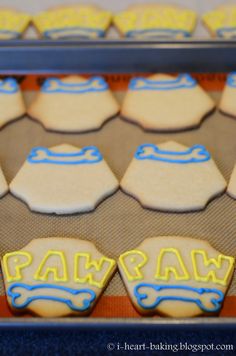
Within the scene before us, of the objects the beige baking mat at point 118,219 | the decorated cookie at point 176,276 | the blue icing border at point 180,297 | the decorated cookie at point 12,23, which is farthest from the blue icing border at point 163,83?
the blue icing border at point 180,297

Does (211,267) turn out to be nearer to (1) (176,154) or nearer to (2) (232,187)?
(2) (232,187)

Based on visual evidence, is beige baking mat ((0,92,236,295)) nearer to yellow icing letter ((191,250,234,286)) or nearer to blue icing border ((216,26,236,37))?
yellow icing letter ((191,250,234,286))

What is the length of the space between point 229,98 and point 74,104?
48 cm

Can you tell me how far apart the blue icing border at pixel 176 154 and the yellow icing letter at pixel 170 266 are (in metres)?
0.31

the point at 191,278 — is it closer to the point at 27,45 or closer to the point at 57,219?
the point at 57,219

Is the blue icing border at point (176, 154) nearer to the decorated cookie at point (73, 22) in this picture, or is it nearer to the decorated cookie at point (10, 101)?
the decorated cookie at point (10, 101)

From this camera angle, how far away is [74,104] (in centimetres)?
151

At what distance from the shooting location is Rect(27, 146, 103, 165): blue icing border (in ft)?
4.32

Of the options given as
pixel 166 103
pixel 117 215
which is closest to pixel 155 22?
pixel 166 103

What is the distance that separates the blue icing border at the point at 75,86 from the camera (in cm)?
155

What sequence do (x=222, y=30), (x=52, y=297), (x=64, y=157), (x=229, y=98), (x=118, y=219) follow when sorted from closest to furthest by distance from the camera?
(x=52, y=297) < (x=118, y=219) < (x=64, y=157) < (x=229, y=98) < (x=222, y=30)

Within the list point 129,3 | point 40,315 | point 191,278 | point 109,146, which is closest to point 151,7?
point 129,3

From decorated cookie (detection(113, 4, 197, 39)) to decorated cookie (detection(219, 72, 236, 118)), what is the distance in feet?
1.00
